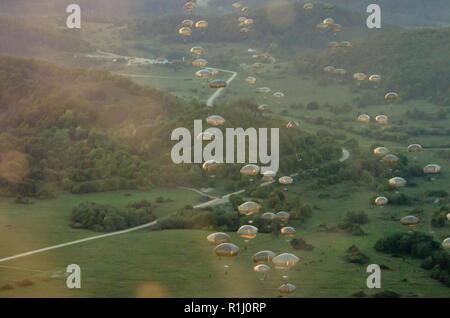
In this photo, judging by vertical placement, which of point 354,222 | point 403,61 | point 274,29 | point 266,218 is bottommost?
point 266,218

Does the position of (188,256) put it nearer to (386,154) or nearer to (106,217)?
(106,217)

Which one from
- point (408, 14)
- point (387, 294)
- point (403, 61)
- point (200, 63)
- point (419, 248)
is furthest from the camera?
point (408, 14)

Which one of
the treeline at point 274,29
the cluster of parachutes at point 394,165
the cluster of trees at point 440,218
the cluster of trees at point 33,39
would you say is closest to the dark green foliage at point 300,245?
the cluster of parachutes at point 394,165

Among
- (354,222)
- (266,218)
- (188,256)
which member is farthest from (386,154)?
(188,256)

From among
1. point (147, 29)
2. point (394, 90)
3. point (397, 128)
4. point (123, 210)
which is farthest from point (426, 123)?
point (147, 29)

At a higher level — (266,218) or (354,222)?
(354,222)

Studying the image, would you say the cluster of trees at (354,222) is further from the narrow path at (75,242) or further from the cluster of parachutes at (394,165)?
the narrow path at (75,242)

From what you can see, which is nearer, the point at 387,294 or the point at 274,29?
the point at 387,294

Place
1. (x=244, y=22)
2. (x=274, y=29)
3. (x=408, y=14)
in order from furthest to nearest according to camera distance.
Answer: (x=408, y=14) < (x=274, y=29) < (x=244, y=22)
